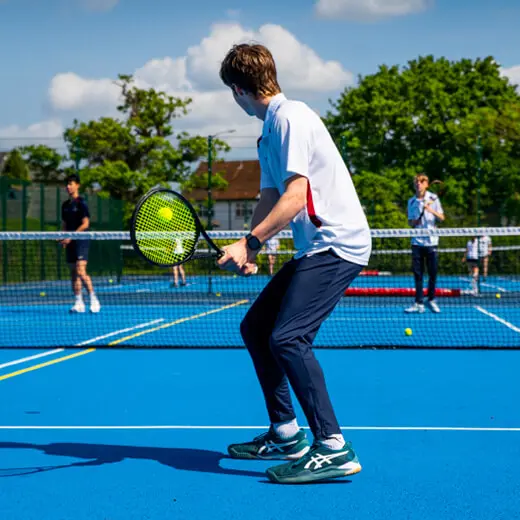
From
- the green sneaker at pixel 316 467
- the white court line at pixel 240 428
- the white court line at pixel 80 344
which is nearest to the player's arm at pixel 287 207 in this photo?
the green sneaker at pixel 316 467

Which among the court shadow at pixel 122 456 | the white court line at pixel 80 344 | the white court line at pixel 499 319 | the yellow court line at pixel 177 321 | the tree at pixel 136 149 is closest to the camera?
the court shadow at pixel 122 456

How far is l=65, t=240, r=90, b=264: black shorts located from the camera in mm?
13086

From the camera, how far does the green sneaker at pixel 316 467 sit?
388 centimetres

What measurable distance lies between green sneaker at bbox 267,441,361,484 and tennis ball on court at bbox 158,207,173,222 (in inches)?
50.5

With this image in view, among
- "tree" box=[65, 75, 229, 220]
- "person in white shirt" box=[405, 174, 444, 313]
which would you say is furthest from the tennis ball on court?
"tree" box=[65, 75, 229, 220]

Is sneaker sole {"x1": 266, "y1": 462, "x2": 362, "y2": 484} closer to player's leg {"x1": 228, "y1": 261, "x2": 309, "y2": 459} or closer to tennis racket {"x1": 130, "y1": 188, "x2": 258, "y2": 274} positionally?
player's leg {"x1": 228, "y1": 261, "x2": 309, "y2": 459}

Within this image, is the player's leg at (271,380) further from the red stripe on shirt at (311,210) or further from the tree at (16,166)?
the tree at (16,166)

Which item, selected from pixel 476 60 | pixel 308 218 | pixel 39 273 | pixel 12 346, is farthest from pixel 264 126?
pixel 476 60

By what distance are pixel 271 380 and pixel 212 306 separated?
11.4m

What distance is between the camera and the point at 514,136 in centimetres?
3859

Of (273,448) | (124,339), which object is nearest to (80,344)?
(124,339)

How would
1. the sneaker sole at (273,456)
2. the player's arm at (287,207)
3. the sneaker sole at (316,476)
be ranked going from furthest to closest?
the sneaker sole at (273,456), the sneaker sole at (316,476), the player's arm at (287,207)

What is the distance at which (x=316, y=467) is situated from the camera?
3.89m

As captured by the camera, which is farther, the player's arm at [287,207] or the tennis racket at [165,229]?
the tennis racket at [165,229]
